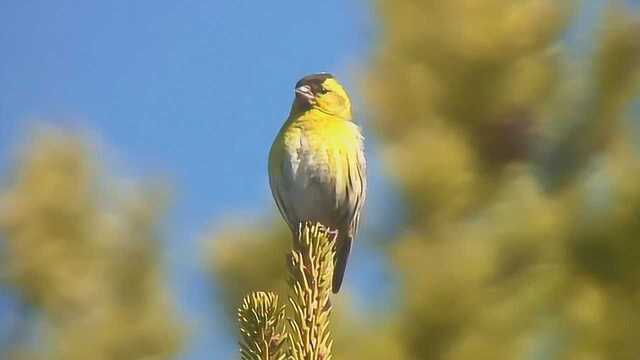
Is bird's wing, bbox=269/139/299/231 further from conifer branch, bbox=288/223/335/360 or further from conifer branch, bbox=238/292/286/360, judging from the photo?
conifer branch, bbox=238/292/286/360

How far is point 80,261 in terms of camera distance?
2.54 meters

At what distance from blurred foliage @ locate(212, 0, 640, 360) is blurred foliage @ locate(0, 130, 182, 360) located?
0.19 m

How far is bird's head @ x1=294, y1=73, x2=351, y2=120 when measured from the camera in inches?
64.9

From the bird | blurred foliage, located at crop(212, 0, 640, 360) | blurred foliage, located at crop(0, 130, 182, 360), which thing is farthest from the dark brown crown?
blurred foliage, located at crop(0, 130, 182, 360)

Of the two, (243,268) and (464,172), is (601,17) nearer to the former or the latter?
(464,172)

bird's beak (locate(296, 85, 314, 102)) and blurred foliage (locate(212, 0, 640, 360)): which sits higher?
blurred foliage (locate(212, 0, 640, 360))

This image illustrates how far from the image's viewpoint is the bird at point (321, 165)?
1.56m

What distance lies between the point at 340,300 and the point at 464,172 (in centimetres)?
37

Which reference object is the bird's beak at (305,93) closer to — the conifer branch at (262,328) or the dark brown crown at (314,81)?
the dark brown crown at (314,81)

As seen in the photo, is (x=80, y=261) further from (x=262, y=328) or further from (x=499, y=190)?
(x=262, y=328)

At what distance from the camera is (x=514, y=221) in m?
2.32

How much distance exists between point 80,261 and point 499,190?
941mm

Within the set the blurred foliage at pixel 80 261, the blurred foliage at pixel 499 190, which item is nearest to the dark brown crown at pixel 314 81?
the blurred foliage at pixel 499 190

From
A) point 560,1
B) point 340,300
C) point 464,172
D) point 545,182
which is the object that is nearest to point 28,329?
point 340,300
